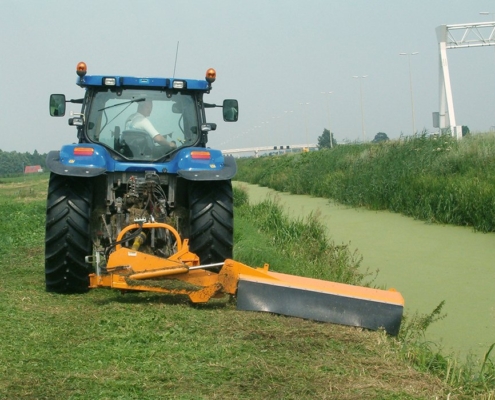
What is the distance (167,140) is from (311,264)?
6.82ft

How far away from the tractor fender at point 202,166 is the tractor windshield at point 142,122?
554 mm

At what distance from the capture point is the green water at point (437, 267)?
6.07m

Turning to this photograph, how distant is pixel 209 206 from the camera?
642 centimetres

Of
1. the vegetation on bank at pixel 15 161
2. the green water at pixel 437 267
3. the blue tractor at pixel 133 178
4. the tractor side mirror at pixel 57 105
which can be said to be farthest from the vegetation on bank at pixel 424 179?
the vegetation on bank at pixel 15 161

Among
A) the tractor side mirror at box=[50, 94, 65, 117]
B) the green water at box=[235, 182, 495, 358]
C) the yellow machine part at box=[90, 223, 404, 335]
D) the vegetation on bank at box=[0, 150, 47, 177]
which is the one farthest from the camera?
the vegetation on bank at box=[0, 150, 47, 177]

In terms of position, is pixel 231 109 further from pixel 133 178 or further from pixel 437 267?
pixel 437 267

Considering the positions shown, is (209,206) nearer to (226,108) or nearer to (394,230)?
(226,108)

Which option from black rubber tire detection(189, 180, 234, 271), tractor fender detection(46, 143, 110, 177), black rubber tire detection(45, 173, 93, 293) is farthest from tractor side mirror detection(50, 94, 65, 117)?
black rubber tire detection(189, 180, 234, 271)

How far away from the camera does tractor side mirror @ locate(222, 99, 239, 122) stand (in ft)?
25.9

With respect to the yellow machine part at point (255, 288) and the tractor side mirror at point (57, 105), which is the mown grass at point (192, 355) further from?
the tractor side mirror at point (57, 105)

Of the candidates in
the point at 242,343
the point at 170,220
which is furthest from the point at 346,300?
the point at 170,220

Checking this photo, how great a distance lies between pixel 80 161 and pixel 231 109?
2022 mm

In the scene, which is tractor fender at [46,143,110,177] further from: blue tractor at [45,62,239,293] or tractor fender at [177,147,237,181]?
tractor fender at [177,147,237,181]

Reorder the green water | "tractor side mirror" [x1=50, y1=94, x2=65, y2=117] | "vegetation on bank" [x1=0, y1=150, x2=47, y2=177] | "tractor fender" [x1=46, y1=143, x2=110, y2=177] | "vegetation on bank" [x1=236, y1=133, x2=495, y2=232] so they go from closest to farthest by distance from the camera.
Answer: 1. the green water
2. "tractor fender" [x1=46, y1=143, x2=110, y2=177]
3. "tractor side mirror" [x1=50, y1=94, x2=65, y2=117]
4. "vegetation on bank" [x1=236, y1=133, x2=495, y2=232]
5. "vegetation on bank" [x1=0, y1=150, x2=47, y2=177]
